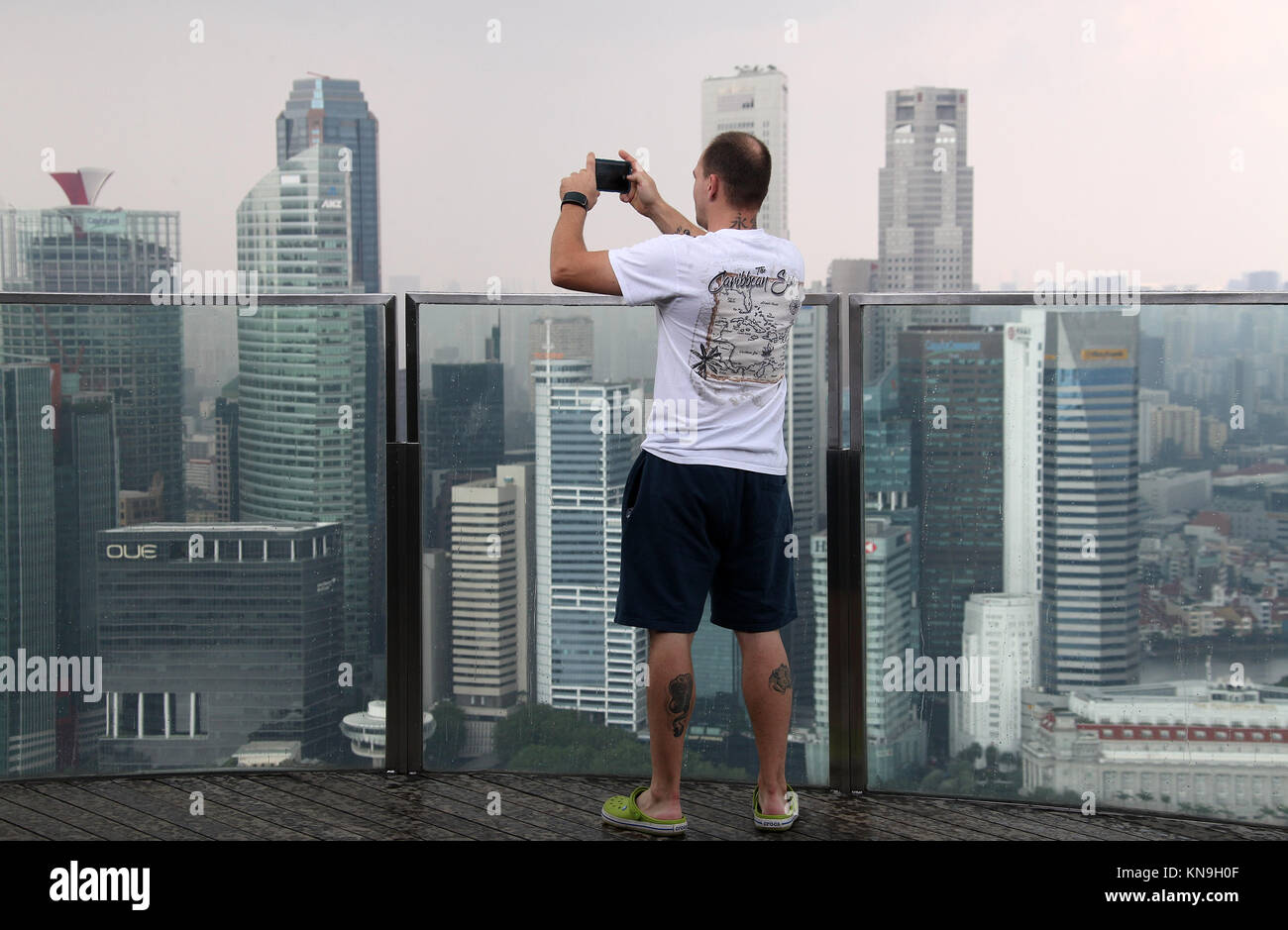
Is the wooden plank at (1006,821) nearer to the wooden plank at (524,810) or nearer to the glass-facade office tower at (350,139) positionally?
the wooden plank at (524,810)

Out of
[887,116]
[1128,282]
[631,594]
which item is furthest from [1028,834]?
[887,116]

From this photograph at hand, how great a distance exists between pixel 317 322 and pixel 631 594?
44.5 inches

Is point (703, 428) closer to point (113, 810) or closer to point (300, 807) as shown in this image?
point (300, 807)

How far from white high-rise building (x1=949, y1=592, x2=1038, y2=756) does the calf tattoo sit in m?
0.78

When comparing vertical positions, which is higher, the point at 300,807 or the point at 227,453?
the point at 227,453

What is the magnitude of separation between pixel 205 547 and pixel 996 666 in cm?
191

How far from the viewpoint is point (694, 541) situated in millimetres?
2240

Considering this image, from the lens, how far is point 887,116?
34000 millimetres

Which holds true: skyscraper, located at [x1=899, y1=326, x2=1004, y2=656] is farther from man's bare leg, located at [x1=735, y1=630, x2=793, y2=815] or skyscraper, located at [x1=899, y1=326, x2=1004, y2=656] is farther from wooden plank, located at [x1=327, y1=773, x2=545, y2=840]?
wooden plank, located at [x1=327, y1=773, x2=545, y2=840]

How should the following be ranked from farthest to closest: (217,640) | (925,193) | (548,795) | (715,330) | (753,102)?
(925,193) → (753,102) → (217,640) → (548,795) → (715,330)

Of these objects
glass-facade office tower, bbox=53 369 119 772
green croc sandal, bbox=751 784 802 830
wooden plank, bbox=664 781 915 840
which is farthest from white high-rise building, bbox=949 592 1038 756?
glass-facade office tower, bbox=53 369 119 772

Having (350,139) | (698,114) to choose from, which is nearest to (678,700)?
(350,139)
